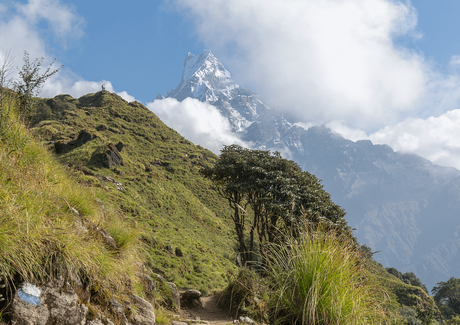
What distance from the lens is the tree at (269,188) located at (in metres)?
10.0

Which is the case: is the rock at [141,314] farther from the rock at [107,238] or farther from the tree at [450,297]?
the tree at [450,297]

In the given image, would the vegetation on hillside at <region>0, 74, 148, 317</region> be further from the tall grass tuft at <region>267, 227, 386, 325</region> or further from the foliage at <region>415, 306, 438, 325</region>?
the foliage at <region>415, 306, 438, 325</region>

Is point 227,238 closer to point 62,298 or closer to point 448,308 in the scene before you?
point 62,298

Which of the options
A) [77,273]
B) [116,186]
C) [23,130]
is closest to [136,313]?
[77,273]

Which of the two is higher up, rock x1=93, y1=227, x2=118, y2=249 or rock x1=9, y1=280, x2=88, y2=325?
rock x1=93, y1=227, x2=118, y2=249

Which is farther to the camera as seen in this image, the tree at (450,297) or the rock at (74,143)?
the tree at (450,297)

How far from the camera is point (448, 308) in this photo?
48.5m

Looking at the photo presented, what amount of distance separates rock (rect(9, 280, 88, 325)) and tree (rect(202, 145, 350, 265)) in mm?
6704

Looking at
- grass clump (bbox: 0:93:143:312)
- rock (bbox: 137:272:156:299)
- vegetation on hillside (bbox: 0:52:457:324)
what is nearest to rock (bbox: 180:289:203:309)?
vegetation on hillside (bbox: 0:52:457:324)

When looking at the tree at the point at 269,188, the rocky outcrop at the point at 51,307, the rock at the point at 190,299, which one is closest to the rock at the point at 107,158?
the tree at the point at 269,188

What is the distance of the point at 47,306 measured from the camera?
9.09 feet

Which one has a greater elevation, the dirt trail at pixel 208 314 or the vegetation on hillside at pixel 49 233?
the vegetation on hillside at pixel 49 233

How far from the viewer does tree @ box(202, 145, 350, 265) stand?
10023 millimetres

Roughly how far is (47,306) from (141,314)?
1886 millimetres
